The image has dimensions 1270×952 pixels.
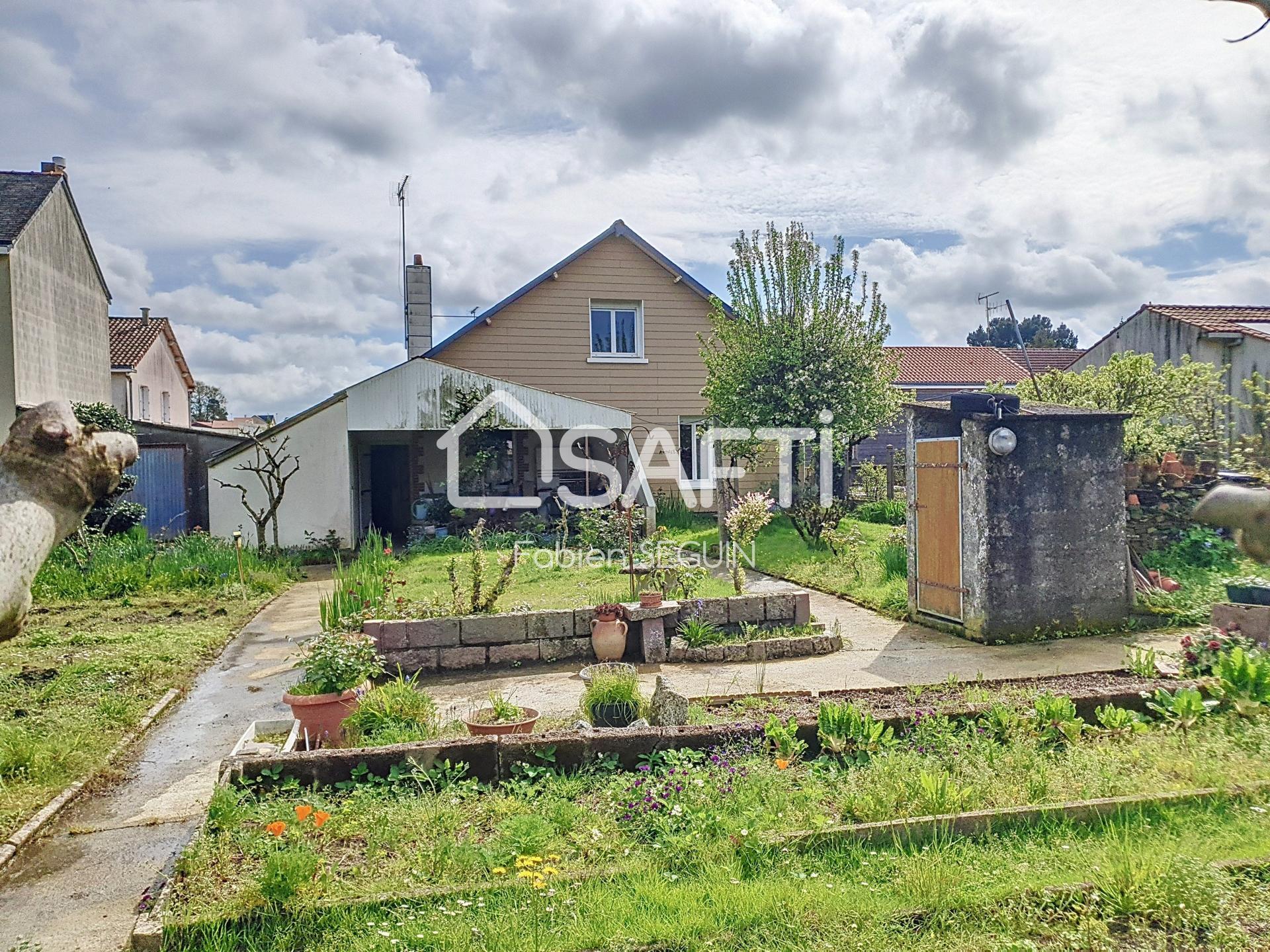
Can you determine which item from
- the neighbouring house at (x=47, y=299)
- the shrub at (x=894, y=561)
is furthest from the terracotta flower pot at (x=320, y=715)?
the neighbouring house at (x=47, y=299)

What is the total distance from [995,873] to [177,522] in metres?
19.3

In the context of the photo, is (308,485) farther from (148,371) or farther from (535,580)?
(148,371)

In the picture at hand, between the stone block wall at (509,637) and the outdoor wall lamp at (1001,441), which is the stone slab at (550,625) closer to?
the stone block wall at (509,637)

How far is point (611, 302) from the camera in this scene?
20.5 meters

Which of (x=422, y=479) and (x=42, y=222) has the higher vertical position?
(x=42, y=222)

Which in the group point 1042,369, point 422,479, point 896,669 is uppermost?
point 1042,369

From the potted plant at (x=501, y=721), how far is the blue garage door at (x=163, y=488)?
15.5 meters

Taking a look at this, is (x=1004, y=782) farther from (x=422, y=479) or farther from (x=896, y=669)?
(x=422, y=479)

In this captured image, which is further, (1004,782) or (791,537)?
(791,537)

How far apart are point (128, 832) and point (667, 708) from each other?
3.13 metres

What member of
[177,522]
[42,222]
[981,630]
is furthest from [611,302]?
[981,630]

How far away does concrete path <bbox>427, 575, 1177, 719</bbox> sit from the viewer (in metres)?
7.16

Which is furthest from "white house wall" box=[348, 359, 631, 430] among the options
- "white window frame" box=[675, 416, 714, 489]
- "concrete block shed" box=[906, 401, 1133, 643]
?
"concrete block shed" box=[906, 401, 1133, 643]

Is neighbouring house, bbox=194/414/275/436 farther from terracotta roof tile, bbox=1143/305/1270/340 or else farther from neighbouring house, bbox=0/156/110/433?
terracotta roof tile, bbox=1143/305/1270/340
